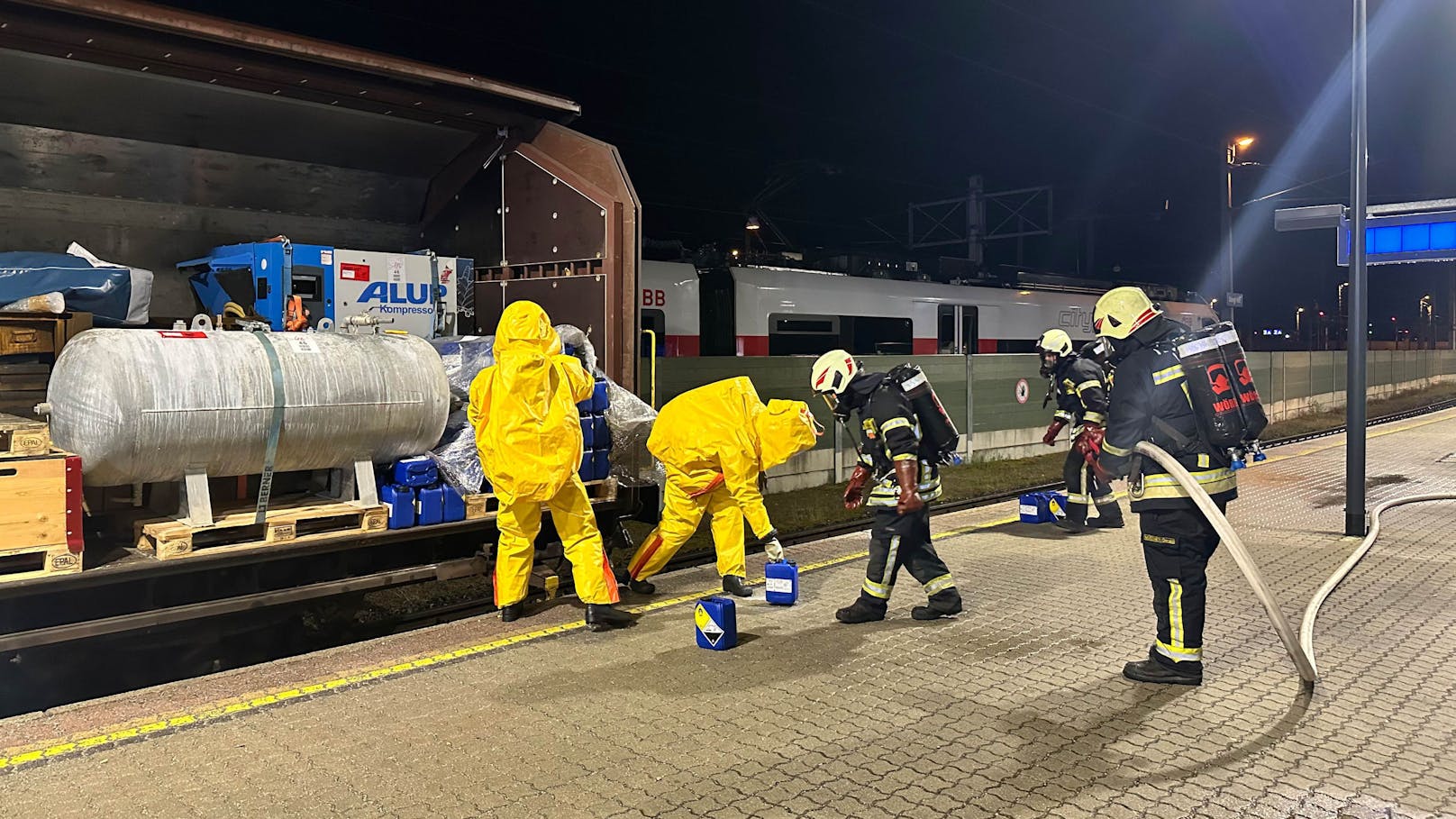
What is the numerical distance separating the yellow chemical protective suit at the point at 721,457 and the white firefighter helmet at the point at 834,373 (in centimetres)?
56

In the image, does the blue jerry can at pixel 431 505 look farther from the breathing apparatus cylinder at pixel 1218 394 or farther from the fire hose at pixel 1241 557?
the breathing apparatus cylinder at pixel 1218 394

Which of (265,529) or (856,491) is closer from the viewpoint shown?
(265,529)

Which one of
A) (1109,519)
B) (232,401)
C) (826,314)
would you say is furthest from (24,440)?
(826,314)

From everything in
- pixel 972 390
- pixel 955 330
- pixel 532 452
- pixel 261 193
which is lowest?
pixel 532 452

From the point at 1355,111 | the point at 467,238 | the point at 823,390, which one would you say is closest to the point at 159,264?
the point at 467,238

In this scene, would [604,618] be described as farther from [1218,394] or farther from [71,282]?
[71,282]

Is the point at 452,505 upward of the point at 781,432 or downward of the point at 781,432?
downward

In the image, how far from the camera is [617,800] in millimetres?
3598

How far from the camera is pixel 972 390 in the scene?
14.9m

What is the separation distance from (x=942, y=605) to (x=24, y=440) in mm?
5153

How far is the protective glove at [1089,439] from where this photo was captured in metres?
8.78

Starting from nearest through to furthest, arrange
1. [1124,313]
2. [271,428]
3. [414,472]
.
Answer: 1. [1124,313]
2. [271,428]
3. [414,472]

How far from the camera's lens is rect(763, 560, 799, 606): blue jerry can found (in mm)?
6379

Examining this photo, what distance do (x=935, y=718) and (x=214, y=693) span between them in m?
3.52
